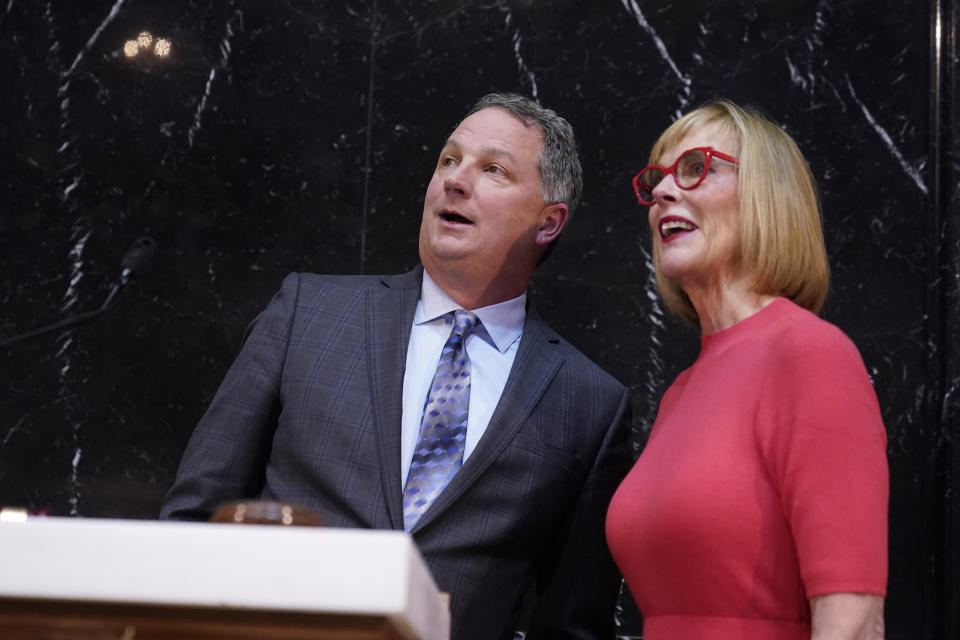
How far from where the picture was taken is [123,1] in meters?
2.98

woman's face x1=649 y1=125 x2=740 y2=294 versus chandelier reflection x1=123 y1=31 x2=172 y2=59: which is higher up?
chandelier reflection x1=123 y1=31 x2=172 y2=59

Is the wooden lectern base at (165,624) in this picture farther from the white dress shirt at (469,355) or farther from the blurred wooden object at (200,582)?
the white dress shirt at (469,355)

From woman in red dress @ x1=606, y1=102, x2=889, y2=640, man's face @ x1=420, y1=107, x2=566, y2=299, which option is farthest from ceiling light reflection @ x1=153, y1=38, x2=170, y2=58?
woman in red dress @ x1=606, y1=102, x2=889, y2=640

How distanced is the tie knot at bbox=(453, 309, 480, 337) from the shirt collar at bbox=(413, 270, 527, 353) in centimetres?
2

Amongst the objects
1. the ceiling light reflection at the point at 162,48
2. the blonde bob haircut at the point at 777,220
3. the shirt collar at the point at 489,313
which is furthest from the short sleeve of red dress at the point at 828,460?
the ceiling light reflection at the point at 162,48

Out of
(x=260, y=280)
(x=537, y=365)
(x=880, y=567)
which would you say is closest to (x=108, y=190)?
(x=260, y=280)

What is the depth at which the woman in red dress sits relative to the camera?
1598 millimetres

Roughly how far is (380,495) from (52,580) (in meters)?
1.20

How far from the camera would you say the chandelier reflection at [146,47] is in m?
2.96

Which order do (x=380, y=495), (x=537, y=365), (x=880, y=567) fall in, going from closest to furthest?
1. (x=880, y=567)
2. (x=380, y=495)
3. (x=537, y=365)

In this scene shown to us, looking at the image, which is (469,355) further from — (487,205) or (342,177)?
(342,177)

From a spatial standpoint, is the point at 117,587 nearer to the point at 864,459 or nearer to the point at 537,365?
the point at 864,459

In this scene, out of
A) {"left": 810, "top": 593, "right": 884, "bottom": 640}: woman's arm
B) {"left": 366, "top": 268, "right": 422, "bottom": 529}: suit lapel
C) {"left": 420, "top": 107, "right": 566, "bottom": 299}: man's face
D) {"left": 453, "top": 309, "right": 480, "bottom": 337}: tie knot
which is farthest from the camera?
{"left": 420, "top": 107, "right": 566, "bottom": 299}: man's face

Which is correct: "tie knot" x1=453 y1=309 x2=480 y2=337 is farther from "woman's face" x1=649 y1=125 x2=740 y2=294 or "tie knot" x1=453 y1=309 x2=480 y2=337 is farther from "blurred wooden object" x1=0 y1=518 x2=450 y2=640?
"blurred wooden object" x1=0 y1=518 x2=450 y2=640
